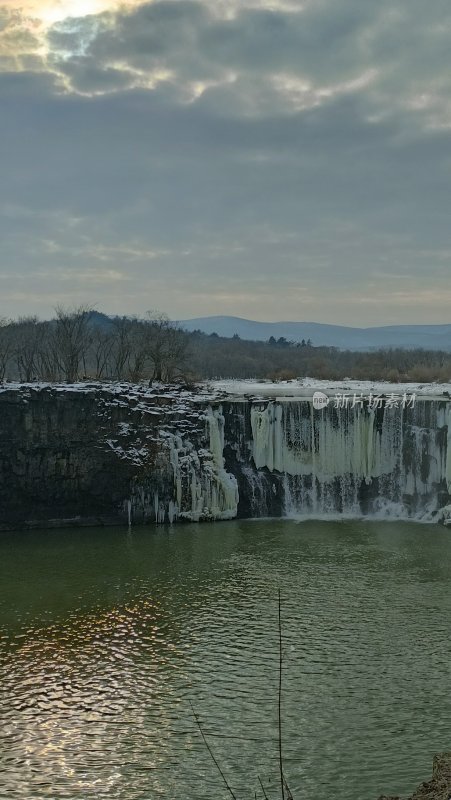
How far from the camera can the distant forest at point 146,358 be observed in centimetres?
5178

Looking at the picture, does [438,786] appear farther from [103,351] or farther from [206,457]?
[103,351]

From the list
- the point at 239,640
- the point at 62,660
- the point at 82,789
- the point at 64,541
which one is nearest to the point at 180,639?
the point at 239,640

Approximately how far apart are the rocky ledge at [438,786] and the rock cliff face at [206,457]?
71.7 feet

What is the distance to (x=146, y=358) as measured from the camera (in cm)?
5556

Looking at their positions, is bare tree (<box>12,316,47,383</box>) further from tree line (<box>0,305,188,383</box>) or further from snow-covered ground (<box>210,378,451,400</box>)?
snow-covered ground (<box>210,378,451,400</box>)

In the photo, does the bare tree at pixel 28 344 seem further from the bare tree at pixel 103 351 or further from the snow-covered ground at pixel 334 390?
the snow-covered ground at pixel 334 390

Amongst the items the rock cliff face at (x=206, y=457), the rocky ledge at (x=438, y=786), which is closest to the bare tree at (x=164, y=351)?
the rock cliff face at (x=206, y=457)

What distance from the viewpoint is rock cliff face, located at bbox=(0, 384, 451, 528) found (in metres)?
32.1

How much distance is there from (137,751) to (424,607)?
32.5ft

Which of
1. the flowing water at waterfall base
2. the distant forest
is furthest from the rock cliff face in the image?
the distant forest

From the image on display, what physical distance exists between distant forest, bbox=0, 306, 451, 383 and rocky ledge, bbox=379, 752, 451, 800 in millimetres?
33895

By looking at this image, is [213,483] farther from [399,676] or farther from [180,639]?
[399,676]

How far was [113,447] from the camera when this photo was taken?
32469 mm

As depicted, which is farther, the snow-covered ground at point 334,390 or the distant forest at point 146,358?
the distant forest at point 146,358
